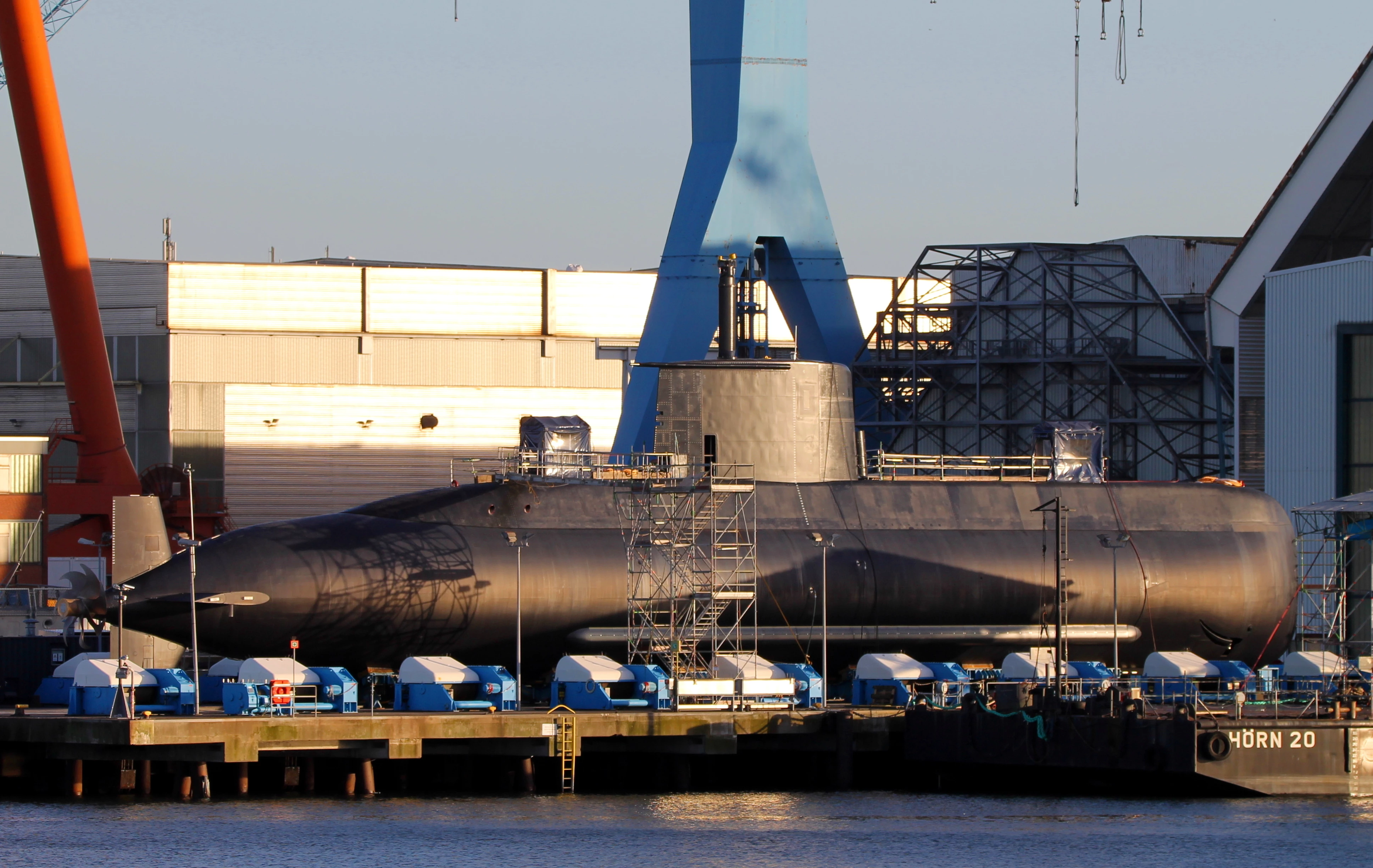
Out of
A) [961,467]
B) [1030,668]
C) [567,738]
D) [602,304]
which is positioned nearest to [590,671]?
[567,738]

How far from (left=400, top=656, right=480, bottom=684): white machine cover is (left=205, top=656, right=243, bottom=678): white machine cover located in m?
3.77

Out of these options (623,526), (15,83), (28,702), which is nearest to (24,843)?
(28,702)

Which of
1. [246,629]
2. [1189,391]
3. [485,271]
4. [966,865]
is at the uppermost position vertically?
[485,271]

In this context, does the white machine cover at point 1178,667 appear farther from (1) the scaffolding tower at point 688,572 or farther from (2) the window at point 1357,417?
(2) the window at point 1357,417

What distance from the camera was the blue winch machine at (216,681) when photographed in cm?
4025

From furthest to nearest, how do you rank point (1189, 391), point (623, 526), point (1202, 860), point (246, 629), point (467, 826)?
point (1189, 391) < point (623, 526) < point (246, 629) < point (467, 826) < point (1202, 860)

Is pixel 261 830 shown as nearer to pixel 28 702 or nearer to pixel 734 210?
pixel 28 702

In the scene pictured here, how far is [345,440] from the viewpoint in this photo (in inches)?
2640

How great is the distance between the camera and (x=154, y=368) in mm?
66688

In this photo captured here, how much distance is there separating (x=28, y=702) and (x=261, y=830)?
11700 millimetres

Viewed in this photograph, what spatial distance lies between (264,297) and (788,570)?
2947 cm

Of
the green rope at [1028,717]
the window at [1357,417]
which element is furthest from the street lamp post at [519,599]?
the window at [1357,417]

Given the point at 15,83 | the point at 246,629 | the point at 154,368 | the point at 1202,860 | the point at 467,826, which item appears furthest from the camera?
the point at 154,368

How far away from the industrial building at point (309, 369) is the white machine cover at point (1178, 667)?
28.0 m
